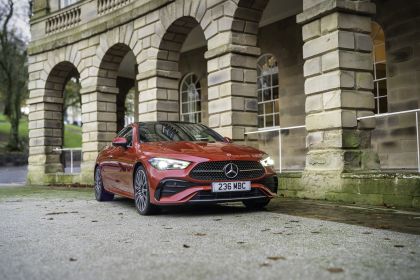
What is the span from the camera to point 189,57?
20.4 m

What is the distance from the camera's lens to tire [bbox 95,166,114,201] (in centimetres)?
1019

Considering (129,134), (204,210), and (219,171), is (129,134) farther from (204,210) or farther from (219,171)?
(219,171)

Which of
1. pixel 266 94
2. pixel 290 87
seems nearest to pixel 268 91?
pixel 266 94

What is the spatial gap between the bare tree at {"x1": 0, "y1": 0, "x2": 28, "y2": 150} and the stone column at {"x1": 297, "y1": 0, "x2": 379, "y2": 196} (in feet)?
109

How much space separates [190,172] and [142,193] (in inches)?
40.4

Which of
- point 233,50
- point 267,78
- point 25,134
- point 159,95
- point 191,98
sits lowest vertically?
point 159,95

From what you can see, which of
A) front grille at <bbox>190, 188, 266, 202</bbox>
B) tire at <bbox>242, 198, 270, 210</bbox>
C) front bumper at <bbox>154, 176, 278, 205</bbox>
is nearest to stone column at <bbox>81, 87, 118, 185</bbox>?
tire at <bbox>242, 198, 270, 210</bbox>

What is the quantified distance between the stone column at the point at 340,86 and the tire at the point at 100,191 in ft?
12.7

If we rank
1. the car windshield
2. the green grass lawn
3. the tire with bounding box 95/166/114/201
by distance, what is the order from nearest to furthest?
the car windshield, the tire with bounding box 95/166/114/201, the green grass lawn

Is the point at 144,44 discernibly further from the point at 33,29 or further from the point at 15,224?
the point at 15,224

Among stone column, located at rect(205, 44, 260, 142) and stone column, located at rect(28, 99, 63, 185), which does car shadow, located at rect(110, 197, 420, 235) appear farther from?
stone column, located at rect(28, 99, 63, 185)

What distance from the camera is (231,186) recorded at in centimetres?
720

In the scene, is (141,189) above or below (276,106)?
below

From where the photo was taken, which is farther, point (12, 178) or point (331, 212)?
point (12, 178)
